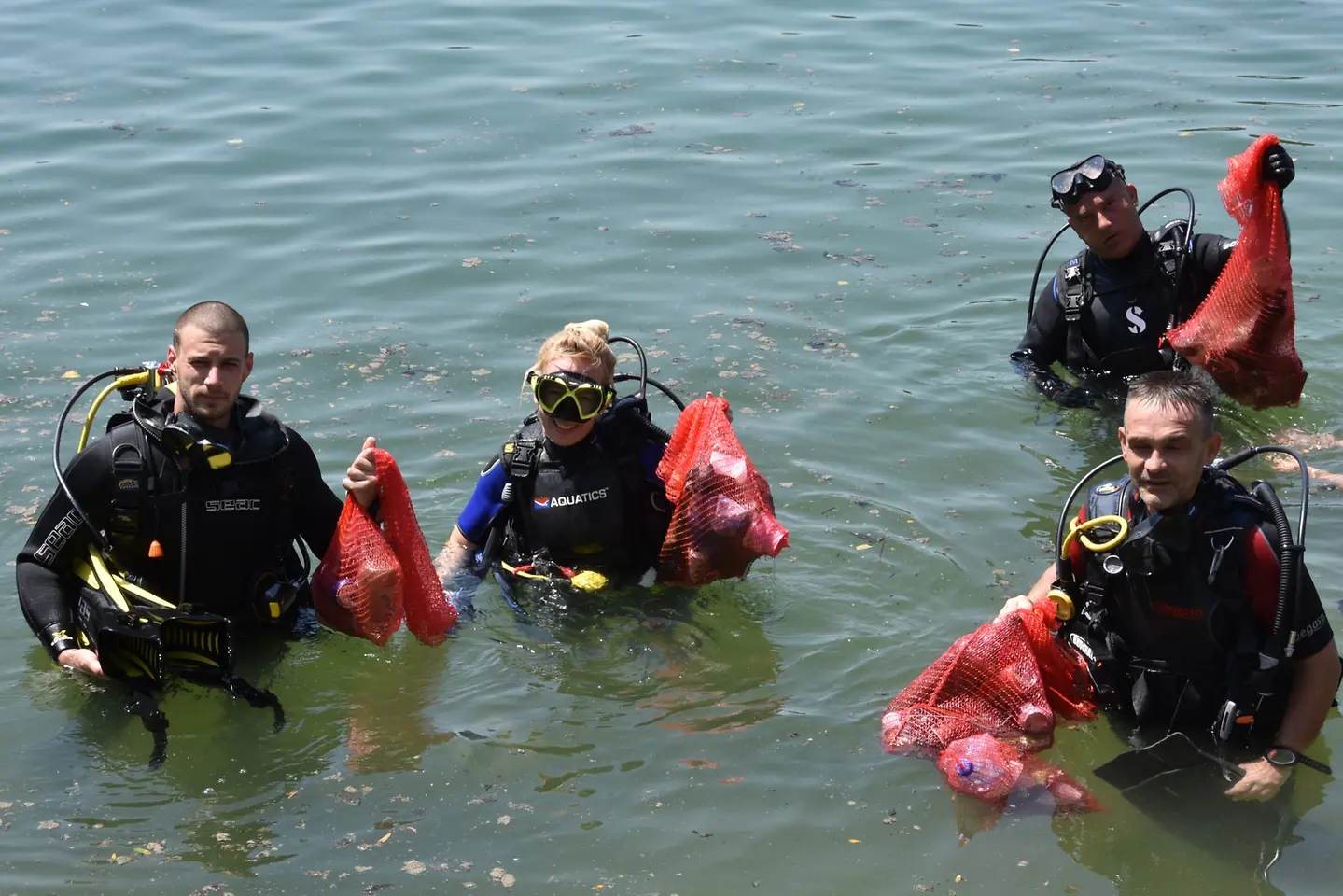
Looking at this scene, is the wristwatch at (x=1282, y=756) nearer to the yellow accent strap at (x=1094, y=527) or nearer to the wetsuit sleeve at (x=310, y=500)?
the yellow accent strap at (x=1094, y=527)

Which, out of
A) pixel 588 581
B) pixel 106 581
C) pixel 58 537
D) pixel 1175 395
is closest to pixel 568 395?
pixel 588 581

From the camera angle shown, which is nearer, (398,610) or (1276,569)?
(1276,569)

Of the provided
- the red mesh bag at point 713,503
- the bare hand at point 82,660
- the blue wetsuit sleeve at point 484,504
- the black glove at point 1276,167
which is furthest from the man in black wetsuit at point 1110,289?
the bare hand at point 82,660

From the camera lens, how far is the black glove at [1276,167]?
6324mm

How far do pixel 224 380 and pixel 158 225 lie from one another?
5.79 meters

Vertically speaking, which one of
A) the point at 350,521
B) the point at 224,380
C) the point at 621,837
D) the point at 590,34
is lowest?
the point at 621,837

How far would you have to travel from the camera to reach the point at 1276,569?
4.45 m

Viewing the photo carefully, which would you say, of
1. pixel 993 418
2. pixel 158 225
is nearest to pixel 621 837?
pixel 993 418

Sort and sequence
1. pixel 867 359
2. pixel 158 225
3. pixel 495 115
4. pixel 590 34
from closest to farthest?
pixel 867 359
pixel 158 225
pixel 495 115
pixel 590 34

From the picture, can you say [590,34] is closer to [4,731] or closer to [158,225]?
[158,225]

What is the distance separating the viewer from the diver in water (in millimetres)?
4453

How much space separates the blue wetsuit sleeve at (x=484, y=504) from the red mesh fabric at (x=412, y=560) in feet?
1.42

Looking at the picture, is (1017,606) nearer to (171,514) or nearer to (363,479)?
(363,479)

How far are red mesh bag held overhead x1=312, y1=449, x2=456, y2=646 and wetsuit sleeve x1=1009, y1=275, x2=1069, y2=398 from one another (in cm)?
365
